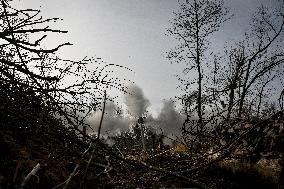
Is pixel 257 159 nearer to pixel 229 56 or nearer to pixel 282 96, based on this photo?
pixel 282 96

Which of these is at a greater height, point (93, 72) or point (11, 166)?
point (93, 72)

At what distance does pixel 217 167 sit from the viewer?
12.4 ft

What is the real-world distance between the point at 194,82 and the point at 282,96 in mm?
21522

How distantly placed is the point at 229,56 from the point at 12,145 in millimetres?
27581

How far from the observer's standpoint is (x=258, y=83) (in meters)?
27.9

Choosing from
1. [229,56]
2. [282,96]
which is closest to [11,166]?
[282,96]

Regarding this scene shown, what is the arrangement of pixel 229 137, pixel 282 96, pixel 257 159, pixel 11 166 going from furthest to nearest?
pixel 229 137
pixel 257 159
pixel 282 96
pixel 11 166

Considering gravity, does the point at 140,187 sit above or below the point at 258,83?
below

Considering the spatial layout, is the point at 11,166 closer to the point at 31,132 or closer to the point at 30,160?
the point at 30,160

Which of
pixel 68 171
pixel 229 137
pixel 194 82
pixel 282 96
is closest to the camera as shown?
pixel 68 171

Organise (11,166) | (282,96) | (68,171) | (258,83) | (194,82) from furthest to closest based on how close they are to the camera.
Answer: (258,83)
(194,82)
(282,96)
(68,171)
(11,166)

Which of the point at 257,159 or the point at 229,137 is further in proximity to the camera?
the point at 229,137

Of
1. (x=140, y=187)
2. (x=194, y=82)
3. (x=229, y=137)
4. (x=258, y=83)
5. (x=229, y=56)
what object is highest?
(x=229, y=56)

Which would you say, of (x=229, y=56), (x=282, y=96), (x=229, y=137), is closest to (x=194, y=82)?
(x=229, y=56)
